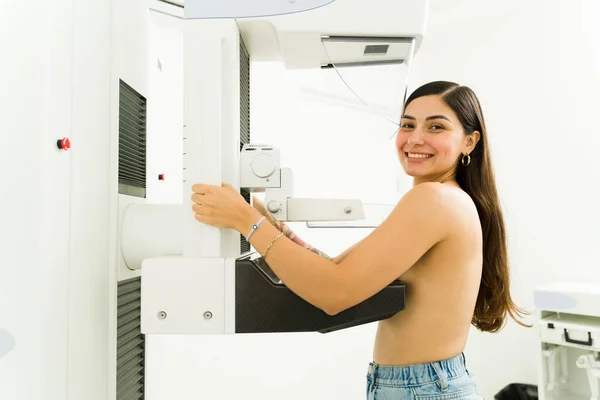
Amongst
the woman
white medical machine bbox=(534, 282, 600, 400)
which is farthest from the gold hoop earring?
white medical machine bbox=(534, 282, 600, 400)

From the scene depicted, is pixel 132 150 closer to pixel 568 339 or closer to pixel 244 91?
pixel 244 91

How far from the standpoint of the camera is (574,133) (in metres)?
2.64

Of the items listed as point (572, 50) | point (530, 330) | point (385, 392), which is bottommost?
point (530, 330)

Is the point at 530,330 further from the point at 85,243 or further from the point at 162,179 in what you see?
the point at 85,243

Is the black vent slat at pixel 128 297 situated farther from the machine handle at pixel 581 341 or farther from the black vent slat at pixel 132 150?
the machine handle at pixel 581 341

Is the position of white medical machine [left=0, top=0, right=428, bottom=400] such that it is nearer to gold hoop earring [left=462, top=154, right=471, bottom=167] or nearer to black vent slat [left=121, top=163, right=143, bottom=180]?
black vent slat [left=121, top=163, right=143, bottom=180]

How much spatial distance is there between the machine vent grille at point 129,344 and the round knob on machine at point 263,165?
0.44 meters

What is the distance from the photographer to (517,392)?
2.50m

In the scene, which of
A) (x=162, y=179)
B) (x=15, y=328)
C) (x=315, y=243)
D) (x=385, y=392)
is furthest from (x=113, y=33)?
(x=315, y=243)

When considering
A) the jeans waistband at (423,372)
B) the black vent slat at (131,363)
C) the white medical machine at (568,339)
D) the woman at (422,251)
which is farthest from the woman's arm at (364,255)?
the white medical machine at (568,339)

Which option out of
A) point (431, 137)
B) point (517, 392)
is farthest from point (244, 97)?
point (517, 392)

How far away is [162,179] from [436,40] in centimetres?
209

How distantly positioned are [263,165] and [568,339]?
1767 mm

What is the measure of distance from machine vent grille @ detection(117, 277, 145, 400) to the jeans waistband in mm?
642
